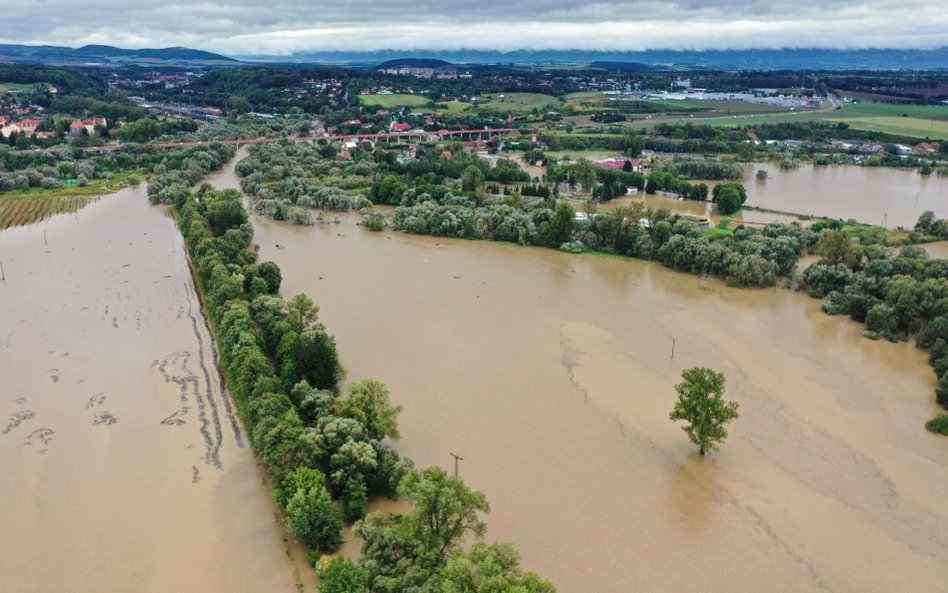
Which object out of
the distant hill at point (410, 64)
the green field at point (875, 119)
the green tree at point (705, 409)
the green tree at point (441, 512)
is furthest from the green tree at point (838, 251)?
the distant hill at point (410, 64)

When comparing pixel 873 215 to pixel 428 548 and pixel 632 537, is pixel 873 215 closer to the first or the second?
pixel 632 537

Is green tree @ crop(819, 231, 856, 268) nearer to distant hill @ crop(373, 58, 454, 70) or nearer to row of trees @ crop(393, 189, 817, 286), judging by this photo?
row of trees @ crop(393, 189, 817, 286)

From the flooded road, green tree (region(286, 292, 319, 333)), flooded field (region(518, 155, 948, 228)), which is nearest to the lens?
green tree (region(286, 292, 319, 333))

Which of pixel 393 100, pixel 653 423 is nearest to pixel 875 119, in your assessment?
pixel 393 100

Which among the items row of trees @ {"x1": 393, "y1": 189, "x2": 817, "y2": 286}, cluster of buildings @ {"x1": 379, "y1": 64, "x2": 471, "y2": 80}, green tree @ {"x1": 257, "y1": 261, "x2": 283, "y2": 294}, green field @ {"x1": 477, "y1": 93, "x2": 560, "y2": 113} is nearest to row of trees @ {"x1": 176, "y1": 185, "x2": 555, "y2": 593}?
green tree @ {"x1": 257, "y1": 261, "x2": 283, "y2": 294}

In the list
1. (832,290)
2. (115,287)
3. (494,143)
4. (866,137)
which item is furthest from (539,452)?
(866,137)

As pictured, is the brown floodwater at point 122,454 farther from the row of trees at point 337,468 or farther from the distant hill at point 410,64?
the distant hill at point 410,64
